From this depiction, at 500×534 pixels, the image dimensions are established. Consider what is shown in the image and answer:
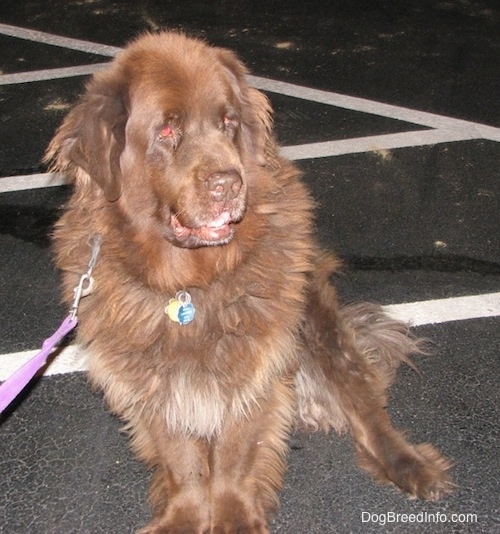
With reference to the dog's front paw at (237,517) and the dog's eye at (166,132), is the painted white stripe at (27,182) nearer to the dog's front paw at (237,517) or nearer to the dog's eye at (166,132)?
the dog's eye at (166,132)

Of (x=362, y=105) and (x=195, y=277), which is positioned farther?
(x=362, y=105)

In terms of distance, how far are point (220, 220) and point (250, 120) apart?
58cm

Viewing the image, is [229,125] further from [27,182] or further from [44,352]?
[27,182]

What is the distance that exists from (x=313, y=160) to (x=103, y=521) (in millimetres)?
3393

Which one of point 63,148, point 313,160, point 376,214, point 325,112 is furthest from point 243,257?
point 325,112

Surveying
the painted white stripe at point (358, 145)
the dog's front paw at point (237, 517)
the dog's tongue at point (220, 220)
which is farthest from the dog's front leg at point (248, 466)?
the painted white stripe at point (358, 145)

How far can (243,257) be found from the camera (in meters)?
3.28

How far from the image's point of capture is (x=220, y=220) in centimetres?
304

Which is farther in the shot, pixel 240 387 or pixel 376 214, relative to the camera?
pixel 376 214

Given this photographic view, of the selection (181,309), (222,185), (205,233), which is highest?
(222,185)

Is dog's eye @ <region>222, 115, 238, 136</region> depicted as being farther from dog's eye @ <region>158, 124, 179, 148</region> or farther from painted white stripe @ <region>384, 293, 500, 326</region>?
painted white stripe @ <region>384, 293, 500, 326</region>

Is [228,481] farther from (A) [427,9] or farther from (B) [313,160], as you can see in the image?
(A) [427,9]

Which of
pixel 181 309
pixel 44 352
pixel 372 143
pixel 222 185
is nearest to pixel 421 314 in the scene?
pixel 181 309

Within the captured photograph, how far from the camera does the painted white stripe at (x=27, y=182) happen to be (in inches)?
232
